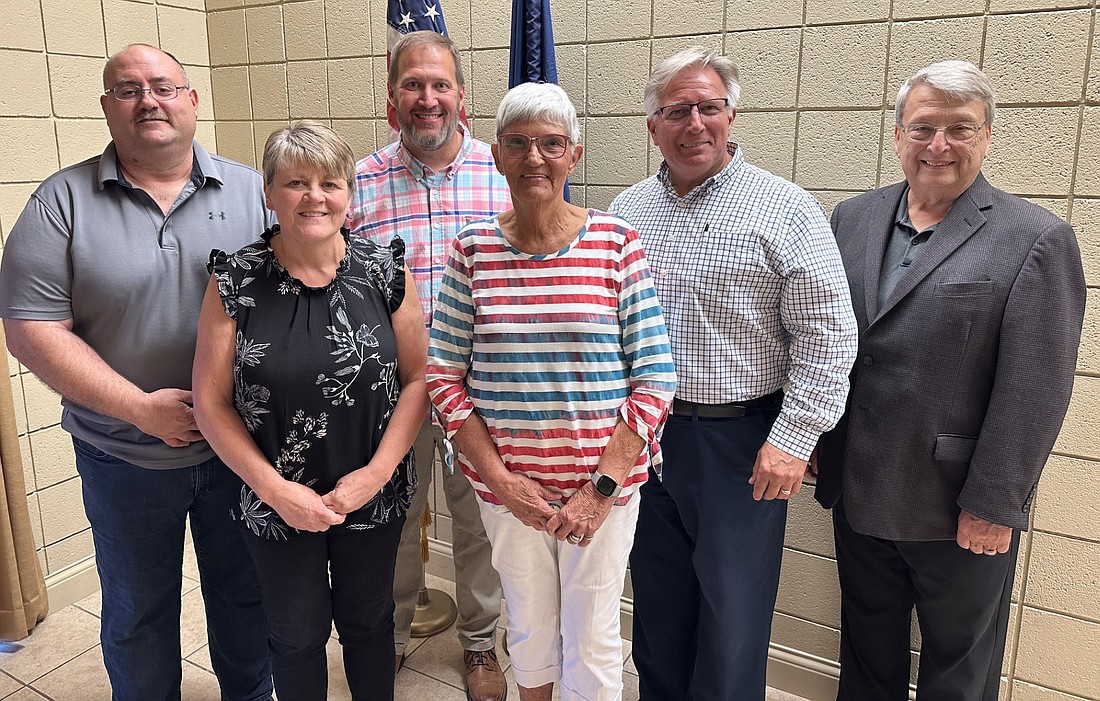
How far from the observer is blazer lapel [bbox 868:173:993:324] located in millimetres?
1646

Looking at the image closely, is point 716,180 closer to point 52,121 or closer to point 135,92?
point 135,92

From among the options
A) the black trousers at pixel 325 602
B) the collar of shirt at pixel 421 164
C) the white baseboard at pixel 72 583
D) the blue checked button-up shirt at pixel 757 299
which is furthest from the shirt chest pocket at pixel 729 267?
the white baseboard at pixel 72 583

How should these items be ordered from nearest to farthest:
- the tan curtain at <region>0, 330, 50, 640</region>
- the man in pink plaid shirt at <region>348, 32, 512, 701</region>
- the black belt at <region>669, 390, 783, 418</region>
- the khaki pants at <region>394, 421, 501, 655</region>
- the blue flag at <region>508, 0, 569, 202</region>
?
the black belt at <region>669, 390, 783, 418</region> < the man in pink plaid shirt at <region>348, 32, 512, 701</region> < the blue flag at <region>508, 0, 569, 202</region> < the khaki pants at <region>394, 421, 501, 655</region> < the tan curtain at <region>0, 330, 50, 640</region>

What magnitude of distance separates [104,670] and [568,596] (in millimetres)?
1758

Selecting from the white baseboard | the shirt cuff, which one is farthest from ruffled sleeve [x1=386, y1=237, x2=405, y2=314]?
the white baseboard

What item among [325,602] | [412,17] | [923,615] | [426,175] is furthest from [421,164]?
[923,615]

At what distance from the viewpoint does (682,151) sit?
5.77ft

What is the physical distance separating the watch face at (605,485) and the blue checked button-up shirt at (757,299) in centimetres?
32

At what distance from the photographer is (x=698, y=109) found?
172 cm

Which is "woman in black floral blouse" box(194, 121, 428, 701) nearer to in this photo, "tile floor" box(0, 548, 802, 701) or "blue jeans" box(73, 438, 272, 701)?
"blue jeans" box(73, 438, 272, 701)

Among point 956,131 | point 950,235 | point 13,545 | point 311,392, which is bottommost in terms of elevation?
point 13,545

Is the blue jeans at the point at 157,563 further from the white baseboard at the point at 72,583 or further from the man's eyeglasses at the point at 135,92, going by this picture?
the white baseboard at the point at 72,583

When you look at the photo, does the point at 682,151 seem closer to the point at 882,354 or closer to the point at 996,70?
the point at 882,354

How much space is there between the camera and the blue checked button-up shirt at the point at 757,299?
5.51 ft
